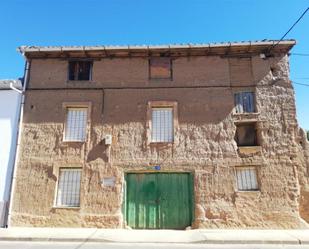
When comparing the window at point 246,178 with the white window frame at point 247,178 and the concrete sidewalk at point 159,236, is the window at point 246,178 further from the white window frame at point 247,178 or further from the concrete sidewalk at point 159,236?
the concrete sidewalk at point 159,236

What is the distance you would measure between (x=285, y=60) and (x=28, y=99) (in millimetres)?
11670

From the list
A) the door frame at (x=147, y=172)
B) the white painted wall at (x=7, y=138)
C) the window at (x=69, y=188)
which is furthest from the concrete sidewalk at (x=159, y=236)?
the white painted wall at (x=7, y=138)

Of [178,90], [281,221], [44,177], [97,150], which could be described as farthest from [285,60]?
[44,177]

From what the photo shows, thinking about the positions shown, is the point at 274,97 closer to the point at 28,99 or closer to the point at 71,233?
the point at 71,233

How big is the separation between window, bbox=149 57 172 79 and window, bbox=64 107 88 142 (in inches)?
136

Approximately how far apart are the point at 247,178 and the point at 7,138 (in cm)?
1032

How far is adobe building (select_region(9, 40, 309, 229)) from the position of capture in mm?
10117

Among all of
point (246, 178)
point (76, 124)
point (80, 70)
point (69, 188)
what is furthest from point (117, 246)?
point (80, 70)

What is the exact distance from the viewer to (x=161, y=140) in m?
10.9

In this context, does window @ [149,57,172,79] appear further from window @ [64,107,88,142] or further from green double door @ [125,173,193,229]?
green double door @ [125,173,193,229]

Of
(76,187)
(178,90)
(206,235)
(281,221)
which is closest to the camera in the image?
(206,235)

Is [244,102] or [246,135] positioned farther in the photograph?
[244,102]

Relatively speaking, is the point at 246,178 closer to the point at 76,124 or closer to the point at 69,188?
the point at 69,188

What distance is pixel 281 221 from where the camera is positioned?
32.1 feet
